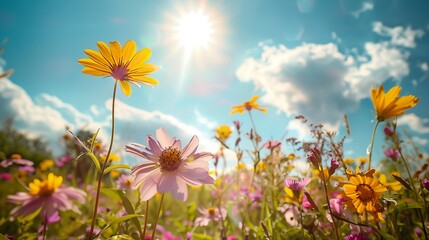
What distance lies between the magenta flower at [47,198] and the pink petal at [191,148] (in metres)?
0.45

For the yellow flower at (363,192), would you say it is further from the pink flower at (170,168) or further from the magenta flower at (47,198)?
the magenta flower at (47,198)

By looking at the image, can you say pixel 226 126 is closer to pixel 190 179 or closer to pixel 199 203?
pixel 199 203

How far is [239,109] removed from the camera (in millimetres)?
2396

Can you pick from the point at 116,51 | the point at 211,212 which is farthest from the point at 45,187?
the point at 211,212

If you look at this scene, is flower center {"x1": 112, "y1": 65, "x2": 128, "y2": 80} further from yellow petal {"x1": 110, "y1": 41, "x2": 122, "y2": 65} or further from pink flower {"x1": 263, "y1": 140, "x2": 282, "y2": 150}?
pink flower {"x1": 263, "y1": 140, "x2": 282, "y2": 150}

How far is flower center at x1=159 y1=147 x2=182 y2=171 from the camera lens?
0.89 m

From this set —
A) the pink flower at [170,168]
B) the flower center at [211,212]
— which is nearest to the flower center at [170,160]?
the pink flower at [170,168]

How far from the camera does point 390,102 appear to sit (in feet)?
3.87

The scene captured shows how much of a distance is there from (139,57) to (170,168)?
43cm

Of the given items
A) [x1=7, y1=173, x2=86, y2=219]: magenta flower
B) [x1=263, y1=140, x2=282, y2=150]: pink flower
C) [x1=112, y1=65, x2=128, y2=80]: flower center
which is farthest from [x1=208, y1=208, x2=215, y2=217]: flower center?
[x1=112, y1=65, x2=128, y2=80]: flower center

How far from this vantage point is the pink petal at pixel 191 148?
36.4 inches

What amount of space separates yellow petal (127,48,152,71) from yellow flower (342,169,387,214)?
84cm

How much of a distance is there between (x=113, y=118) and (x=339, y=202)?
96 cm

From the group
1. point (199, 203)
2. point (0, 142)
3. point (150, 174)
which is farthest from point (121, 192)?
point (0, 142)
